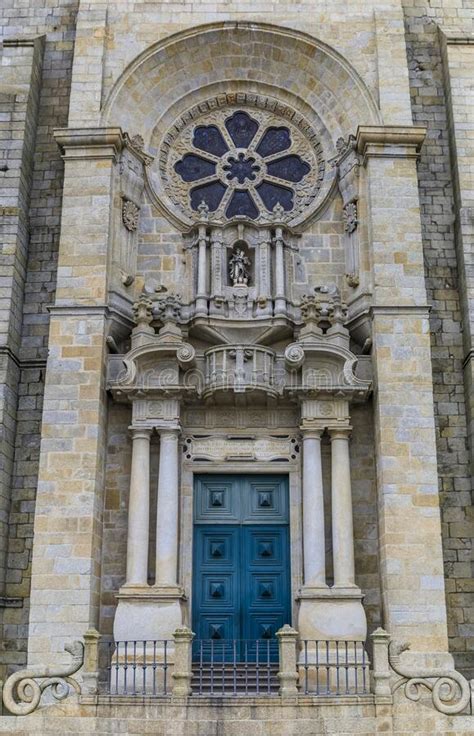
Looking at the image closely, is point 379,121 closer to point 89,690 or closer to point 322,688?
point 322,688

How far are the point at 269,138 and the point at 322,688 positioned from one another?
8480mm

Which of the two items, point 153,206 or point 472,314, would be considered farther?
point 153,206

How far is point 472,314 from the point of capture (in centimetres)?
1287

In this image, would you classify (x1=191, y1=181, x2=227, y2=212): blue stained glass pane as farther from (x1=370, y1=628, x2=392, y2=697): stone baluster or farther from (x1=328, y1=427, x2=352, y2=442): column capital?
(x1=370, y1=628, x2=392, y2=697): stone baluster

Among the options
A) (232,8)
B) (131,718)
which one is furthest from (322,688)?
(232,8)

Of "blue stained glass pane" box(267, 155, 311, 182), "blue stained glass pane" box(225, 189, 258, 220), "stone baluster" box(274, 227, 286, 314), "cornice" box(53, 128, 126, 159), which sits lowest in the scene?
"stone baluster" box(274, 227, 286, 314)

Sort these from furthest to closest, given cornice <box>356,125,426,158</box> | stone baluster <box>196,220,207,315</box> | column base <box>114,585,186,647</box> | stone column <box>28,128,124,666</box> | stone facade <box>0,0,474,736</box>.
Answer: cornice <box>356,125,426,158</box>, stone baluster <box>196,220,207,315</box>, stone facade <box>0,0,474,736</box>, column base <box>114,585,186,647</box>, stone column <box>28,128,124,666</box>

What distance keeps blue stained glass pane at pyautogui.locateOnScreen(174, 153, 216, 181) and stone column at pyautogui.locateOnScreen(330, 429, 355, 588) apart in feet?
16.0

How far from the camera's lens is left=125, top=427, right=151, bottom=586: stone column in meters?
11.7

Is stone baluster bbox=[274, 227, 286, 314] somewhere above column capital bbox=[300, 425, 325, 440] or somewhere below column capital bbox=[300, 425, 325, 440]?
above

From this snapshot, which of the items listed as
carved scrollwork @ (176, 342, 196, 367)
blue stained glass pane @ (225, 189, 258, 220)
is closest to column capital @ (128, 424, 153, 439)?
carved scrollwork @ (176, 342, 196, 367)

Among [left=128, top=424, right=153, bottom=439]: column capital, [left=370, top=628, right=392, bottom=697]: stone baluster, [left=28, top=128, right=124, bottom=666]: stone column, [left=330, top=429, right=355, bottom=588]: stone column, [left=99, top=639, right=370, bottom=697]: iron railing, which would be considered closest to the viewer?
[left=370, top=628, right=392, bottom=697]: stone baluster

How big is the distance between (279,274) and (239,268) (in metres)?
0.62

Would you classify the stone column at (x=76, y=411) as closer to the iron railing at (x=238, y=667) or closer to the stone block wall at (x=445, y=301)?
the iron railing at (x=238, y=667)
